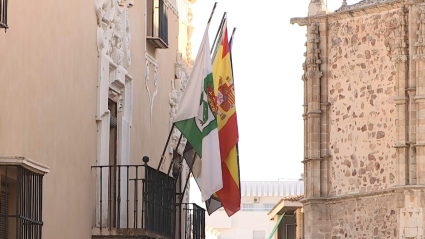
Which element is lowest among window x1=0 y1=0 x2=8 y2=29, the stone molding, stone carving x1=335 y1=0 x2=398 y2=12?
the stone molding

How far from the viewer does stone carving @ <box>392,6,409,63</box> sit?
36625 millimetres

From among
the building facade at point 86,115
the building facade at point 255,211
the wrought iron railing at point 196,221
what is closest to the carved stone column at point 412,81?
the building facade at point 86,115

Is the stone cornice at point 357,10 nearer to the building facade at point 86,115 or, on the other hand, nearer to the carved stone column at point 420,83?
the carved stone column at point 420,83

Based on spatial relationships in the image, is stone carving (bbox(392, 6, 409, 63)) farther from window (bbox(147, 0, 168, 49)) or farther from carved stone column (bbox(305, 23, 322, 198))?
window (bbox(147, 0, 168, 49))

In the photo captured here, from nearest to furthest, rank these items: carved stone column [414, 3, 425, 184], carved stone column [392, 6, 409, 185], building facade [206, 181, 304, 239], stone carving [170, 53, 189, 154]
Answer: stone carving [170, 53, 189, 154]
carved stone column [414, 3, 425, 184]
carved stone column [392, 6, 409, 185]
building facade [206, 181, 304, 239]

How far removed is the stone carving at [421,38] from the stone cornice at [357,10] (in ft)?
1.04

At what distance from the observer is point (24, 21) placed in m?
15.2

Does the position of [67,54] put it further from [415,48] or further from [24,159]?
[415,48]

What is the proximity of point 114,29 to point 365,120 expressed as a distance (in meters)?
19.6

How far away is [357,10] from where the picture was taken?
3828 cm

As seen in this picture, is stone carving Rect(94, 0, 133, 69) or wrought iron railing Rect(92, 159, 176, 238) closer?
wrought iron railing Rect(92, 159, 176, 238)

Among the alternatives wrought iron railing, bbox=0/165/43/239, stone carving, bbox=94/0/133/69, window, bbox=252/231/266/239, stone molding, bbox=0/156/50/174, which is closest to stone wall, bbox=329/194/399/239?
stone carving, bbox=94/0/133/69

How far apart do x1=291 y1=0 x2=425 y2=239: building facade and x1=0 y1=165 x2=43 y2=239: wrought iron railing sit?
21.9 m

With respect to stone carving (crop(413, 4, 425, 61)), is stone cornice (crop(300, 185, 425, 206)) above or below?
below
